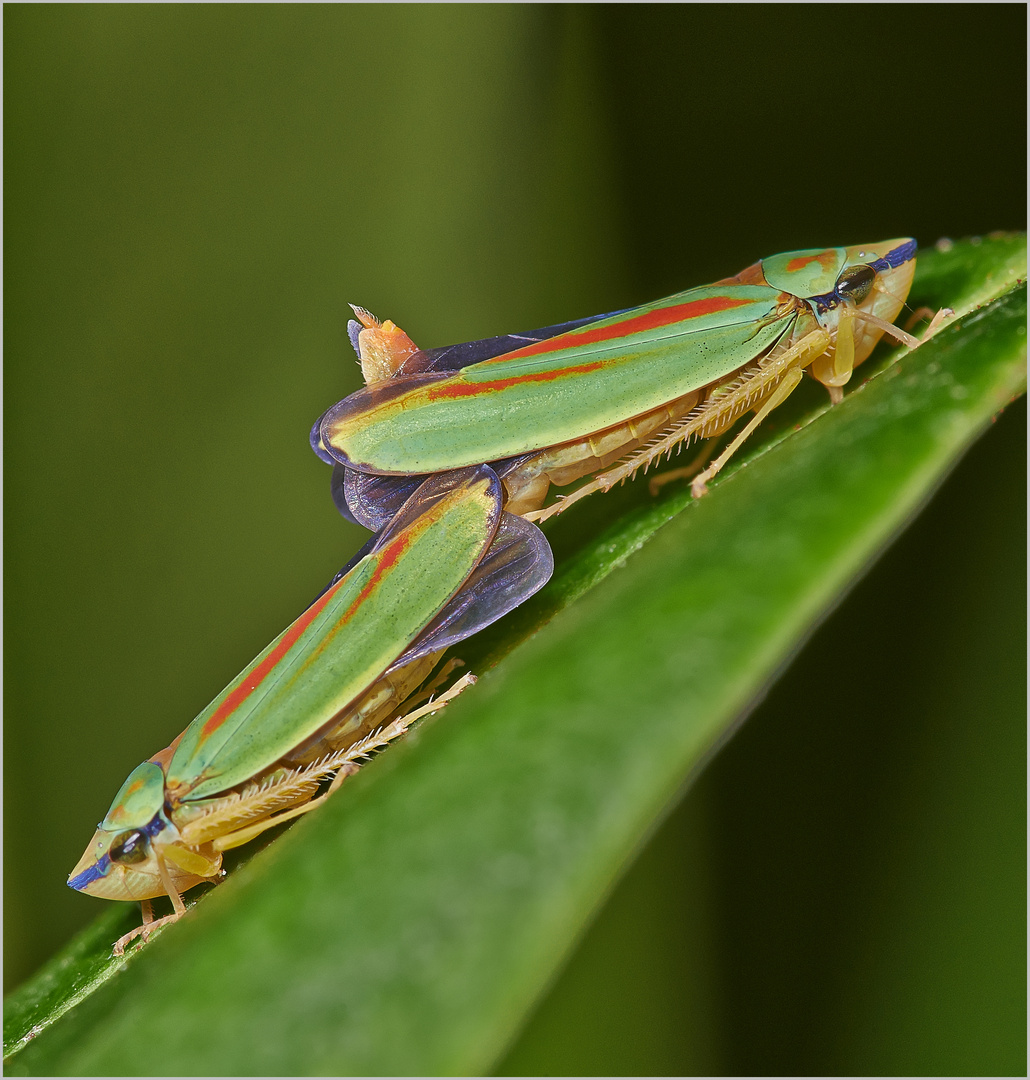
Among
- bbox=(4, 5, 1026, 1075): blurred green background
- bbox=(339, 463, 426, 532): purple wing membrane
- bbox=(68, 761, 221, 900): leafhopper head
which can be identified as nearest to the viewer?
bbox=(4, 5, 1026, 1075): blurred green background

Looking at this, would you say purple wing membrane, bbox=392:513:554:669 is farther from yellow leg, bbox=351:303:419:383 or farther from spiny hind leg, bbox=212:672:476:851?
yellow leg, bbox=351:303:419:383

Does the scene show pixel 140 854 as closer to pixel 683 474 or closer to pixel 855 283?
pixel 683 474

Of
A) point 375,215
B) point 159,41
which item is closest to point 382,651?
point 375,215

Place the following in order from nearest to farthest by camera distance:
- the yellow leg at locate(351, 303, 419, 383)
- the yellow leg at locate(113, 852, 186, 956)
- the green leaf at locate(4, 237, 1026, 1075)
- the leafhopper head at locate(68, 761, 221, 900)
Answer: the green leaf at locate(4, 237, 1026, 1075) < the yellow leg at locate(113, 852, 186, 956) < the leafhopper head at locate(68, 761, 221, 900) < the yellow leg at locate(351, 303, 419, 383)

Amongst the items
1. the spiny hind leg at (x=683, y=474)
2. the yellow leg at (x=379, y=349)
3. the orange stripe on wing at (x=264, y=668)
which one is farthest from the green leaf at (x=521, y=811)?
the yellow leg at (x=379, y=349)

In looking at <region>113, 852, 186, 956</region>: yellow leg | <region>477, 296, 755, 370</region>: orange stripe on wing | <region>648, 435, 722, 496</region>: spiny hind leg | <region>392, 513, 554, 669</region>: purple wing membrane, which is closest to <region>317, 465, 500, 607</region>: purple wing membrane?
<region>392, 513, 554, 669</region>: purple wing membrane
